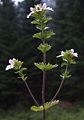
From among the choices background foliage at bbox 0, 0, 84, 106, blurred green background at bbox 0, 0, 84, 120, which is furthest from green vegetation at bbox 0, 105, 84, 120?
background foliage at bbox 0, 0, 84, 106

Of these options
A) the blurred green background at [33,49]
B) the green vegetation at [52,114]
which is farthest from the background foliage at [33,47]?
the green vegetation at [52,114]

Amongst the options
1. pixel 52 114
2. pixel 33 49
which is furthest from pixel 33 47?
pixel 52 114

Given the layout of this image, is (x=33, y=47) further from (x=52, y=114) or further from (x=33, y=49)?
(x=52, y=114)

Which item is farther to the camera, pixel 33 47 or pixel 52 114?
pixel 33 47

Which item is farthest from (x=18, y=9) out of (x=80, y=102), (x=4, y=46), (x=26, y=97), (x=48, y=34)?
(x=48, y=34)

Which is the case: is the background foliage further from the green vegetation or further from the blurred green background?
the green vegetation

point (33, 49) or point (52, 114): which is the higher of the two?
point (33, 49)

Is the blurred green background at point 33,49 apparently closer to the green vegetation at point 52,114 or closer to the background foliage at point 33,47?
the background foliage at point 33,47
